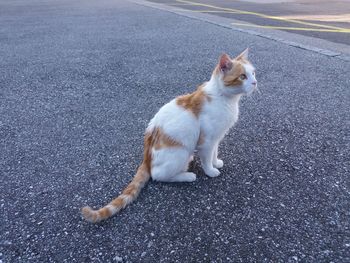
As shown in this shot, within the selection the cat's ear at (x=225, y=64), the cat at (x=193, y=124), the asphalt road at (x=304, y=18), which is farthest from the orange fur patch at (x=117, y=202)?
the asphalt road at (x=304, y=18)

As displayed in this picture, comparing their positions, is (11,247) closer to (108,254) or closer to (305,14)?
(108,254)

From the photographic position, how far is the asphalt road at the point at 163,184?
201 cm

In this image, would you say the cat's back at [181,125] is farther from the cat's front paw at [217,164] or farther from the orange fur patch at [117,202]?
the orange fur patch at [117,202]

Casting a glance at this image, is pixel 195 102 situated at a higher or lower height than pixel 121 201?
higher

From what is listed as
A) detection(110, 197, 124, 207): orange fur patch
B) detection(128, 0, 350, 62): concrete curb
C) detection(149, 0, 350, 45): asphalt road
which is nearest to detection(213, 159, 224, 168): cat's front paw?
detection(110, 197, 124, 207): orange fur patch

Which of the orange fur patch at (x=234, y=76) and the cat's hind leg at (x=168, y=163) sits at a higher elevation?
the orange fur patch at (x=234, y=76)

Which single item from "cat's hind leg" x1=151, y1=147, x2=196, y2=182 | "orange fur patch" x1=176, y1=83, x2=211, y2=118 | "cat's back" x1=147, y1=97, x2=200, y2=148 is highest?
"orange fur patch" x1=176, y1=83, x2=211, y2=118

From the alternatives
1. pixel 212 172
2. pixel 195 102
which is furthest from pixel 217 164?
pixel 195 102

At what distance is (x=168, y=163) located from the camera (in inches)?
93.7

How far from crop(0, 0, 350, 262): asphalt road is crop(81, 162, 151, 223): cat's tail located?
0.21ft

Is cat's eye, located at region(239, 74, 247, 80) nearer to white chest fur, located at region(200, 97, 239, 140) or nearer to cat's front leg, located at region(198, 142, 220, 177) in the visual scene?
white chest fur, located at region(200, 97, 239, 140)

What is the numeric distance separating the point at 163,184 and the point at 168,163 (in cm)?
26

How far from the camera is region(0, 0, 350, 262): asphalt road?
201cm

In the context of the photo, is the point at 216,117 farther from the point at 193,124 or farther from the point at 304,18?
the point at 304,18
